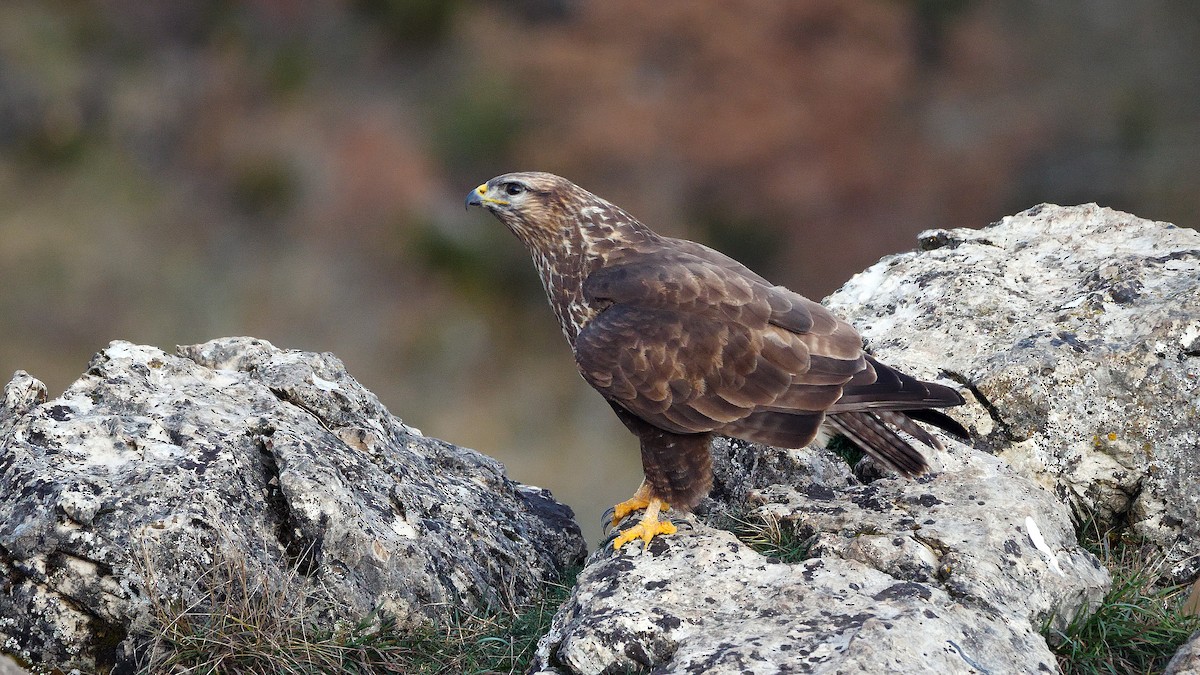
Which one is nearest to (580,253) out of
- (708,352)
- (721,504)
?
(708,352)

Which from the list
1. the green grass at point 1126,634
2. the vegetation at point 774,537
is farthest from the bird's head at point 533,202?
the green grass at point 1126,634

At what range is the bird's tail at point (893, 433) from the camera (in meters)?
4.35

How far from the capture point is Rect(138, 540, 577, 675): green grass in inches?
150

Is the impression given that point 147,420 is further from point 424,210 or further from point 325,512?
point 424,210

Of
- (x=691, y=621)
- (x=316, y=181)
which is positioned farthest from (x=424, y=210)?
(x=691, y=621)

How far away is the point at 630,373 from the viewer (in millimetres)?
4312

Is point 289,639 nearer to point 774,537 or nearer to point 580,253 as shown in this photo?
point 774,537

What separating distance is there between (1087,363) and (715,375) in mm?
1543

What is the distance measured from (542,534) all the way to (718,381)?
1.15 metres

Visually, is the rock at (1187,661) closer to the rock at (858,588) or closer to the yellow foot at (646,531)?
the rock at (858,588)

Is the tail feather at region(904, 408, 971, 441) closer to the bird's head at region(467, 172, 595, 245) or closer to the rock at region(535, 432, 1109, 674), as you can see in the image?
the rock at region(535, 432, 1109, 674)

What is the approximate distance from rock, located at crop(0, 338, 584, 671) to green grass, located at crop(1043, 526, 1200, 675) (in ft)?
6.29

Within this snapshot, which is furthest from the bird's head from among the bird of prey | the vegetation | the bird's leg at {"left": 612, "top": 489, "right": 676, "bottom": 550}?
the vegetation

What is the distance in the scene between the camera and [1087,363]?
4.77 m
